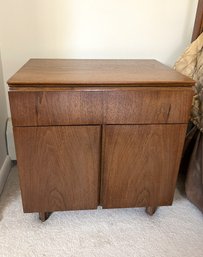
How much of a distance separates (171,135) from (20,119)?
0.55m

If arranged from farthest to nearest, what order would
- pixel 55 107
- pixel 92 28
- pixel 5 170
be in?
pixel 5 170
pixel 92 28
pixel 55 107

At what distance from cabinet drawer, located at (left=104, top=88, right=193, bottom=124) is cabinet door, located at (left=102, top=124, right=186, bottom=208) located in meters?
0.03

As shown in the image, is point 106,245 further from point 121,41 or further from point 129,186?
point 121,41

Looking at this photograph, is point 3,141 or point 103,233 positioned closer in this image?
point 103,233

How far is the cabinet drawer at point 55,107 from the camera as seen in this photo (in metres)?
0.81

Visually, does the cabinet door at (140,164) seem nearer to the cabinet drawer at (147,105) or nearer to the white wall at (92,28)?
the cabinet drawer at (147,105)

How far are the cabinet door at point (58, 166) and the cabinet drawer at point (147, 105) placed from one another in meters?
0.09

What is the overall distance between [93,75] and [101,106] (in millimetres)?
129

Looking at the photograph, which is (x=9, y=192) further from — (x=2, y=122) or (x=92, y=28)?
(x=92, y=28)

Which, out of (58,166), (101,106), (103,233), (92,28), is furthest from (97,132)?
(92,28)

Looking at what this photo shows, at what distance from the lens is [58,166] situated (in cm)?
93

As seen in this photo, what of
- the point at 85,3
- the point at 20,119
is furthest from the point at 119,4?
the point at 20,119

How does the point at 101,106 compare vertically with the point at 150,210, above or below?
above

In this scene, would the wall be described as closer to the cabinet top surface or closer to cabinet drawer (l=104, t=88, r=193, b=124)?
the cabinet top surface
